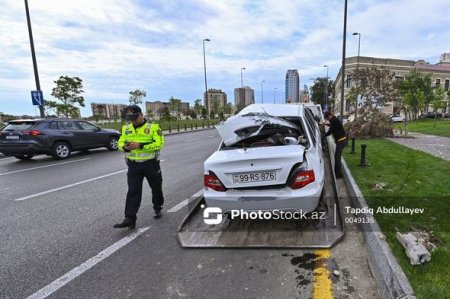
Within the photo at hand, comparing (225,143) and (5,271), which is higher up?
(225,143)

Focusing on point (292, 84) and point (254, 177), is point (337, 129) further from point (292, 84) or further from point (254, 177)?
point (292, 84)

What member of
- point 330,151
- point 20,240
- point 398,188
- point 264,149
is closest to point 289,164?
point 264,149

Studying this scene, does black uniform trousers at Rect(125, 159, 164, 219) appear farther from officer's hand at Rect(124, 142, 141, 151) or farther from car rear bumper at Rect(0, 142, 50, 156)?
car rear bumper at Rect(0, 142, 50, 156)

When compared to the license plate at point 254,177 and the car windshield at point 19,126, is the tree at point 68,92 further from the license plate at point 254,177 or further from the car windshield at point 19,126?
the license plate at point 254,177

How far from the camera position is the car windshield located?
36.5 feet

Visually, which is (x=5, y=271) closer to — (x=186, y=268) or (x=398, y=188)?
(x=186, y=268)

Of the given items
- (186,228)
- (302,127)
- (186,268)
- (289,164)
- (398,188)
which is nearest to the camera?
(186,268)

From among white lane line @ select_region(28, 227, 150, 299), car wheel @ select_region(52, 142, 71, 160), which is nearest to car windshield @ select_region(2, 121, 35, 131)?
car wheel @ select_region(52, 142, 71, 160)

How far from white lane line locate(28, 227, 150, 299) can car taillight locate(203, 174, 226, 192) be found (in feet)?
4.29

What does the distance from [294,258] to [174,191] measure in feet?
11.7

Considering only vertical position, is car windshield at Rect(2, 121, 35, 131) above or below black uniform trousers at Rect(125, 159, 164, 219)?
above

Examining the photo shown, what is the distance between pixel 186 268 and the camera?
338 centimetres

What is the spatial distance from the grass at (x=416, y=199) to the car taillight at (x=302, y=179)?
1107 mm

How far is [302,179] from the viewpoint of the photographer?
12.4 feet
